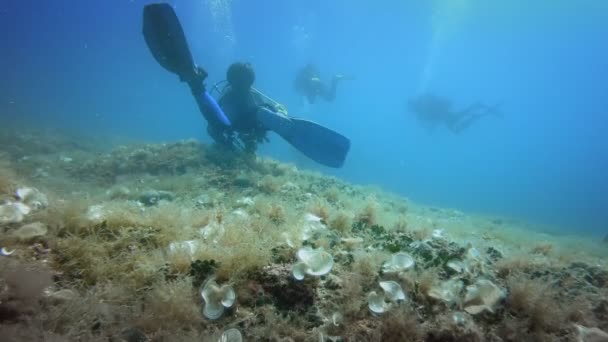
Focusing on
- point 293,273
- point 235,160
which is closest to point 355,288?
point 293,273

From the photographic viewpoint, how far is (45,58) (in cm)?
12662

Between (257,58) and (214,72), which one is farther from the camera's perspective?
(214,72)

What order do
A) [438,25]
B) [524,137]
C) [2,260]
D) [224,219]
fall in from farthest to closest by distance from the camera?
[524,137], [438,25], [224,219], [2,260]

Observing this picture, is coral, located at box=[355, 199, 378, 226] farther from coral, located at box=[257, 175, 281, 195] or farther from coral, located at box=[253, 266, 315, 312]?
coral, located at box=[257, 175, 281, 195]

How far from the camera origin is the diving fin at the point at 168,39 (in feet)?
29.3

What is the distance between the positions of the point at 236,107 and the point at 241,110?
305mm

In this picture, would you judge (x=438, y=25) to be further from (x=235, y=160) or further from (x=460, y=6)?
(x=235, y=160)

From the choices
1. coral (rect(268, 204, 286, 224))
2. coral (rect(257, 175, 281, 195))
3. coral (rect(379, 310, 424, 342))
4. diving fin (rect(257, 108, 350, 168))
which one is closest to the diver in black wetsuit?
diving fin (rect(257, 108, 350, 168))

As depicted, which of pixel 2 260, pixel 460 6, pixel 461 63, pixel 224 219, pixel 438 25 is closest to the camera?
pixel 2 260

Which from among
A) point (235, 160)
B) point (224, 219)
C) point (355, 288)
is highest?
point (235, 160)

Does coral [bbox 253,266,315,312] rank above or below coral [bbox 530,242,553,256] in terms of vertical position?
below

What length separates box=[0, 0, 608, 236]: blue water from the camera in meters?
54.2

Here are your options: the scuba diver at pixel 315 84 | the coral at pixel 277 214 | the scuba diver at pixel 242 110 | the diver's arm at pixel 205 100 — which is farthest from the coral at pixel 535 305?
the scuba diver at pixel 315 84

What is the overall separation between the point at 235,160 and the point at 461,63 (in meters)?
114
